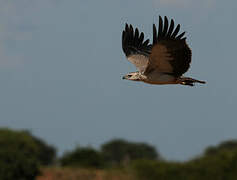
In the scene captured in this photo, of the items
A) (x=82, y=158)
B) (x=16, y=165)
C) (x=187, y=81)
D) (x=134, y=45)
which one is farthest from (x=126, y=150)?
(x=187, y=81)

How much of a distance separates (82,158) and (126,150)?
3733 centimetres

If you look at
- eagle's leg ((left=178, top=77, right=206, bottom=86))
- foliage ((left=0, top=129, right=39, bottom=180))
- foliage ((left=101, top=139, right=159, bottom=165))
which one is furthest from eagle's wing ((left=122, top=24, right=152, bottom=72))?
foliage ((left=101, top=139, right=159, bottom=165))

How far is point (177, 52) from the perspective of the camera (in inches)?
571

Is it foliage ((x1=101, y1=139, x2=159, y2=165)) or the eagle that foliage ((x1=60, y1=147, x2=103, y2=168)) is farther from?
the eagle

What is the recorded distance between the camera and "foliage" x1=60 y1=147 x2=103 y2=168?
182 ft

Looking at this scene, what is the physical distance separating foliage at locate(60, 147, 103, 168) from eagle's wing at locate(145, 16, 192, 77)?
40.7m

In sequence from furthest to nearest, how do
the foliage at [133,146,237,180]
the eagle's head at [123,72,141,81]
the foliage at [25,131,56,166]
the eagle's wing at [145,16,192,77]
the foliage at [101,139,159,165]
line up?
the foliage at [101,139,159,165], the foliage at [25,131,56,166], the foliage at [133,146,237,180], the eagle's head at [123,72,141,81], the eagle's wing at [145,16,192,77]

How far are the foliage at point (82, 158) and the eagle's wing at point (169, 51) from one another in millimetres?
40682

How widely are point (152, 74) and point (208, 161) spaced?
27.7 meters

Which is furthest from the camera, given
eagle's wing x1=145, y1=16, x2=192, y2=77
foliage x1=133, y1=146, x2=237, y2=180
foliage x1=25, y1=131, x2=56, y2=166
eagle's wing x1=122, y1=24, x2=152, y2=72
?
foliage x1=25, y1=131, x2=56, y2=166

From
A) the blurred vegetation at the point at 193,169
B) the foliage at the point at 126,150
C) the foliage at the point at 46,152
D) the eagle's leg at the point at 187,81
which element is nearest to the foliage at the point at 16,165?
the blurred vegetation at the point at 193,169

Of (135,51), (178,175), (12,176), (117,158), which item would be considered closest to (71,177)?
(12,176)

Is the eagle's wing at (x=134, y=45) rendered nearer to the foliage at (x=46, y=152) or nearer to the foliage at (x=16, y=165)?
the foliage at (x=16, y=165)

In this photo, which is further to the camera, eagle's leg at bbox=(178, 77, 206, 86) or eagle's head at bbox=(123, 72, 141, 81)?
eagle's head at bbox=(123, 72, 141, 81)
